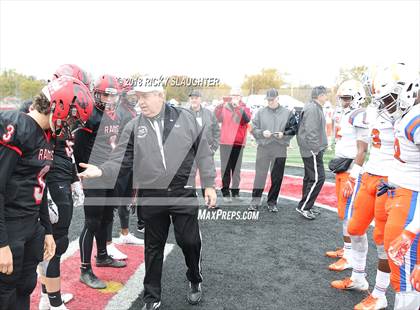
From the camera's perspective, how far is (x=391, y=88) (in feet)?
9.29

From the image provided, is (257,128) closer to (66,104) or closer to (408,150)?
(408,150)

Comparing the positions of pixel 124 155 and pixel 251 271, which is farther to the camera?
pixel 251 271

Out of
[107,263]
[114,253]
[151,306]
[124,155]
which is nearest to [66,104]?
[124,155]

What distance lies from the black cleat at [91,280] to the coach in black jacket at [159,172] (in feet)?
2.19

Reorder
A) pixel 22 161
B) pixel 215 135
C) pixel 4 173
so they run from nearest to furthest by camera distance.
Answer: pixel 4 173, pixel 22 161, pixel 215 135

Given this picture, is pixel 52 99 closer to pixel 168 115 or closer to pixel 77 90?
pixel 77 90

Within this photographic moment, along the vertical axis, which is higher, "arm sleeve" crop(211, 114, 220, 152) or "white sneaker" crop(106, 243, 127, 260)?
"arm sleeve" crop(211, 114, 220, 152)

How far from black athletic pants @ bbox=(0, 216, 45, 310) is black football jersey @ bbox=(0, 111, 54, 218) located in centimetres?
8

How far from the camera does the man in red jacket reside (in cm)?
712

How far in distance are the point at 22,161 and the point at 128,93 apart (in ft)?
8.13

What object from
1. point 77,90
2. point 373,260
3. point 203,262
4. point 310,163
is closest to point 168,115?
point 77,90

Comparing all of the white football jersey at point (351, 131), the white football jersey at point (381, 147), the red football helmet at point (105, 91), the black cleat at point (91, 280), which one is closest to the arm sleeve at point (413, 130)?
the white football jersey at point (381, 147)

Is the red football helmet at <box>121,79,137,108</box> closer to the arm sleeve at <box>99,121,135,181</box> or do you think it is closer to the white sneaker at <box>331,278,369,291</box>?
the arm sleeve at <box>99,121,135,181</box>

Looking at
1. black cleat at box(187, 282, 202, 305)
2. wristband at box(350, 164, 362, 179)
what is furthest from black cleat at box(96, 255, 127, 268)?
wristband at box(350, 164, 362, 179)
